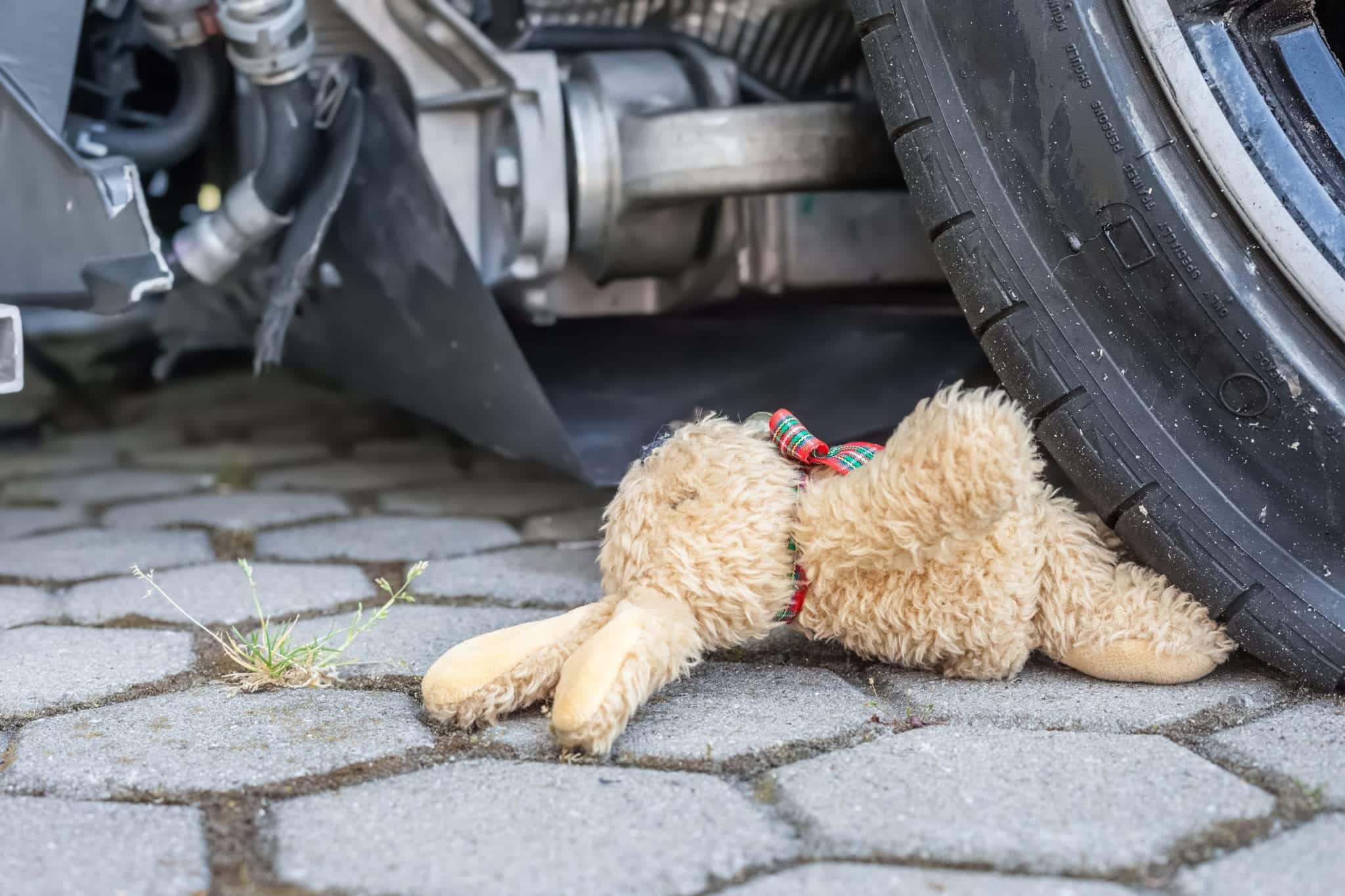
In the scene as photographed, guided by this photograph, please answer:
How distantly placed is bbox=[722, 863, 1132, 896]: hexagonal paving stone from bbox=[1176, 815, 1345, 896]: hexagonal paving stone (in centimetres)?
5

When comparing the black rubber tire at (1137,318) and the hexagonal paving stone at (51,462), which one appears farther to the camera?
the hexagonal paving stone at (51,462)

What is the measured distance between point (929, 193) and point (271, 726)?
0.67m

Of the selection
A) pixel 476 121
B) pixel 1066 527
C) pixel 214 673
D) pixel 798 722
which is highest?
pixel 476 121

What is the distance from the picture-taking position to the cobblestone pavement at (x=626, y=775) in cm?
68

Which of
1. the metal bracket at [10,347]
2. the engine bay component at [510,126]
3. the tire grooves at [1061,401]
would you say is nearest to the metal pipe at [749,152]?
the engine bay component at [510,126]

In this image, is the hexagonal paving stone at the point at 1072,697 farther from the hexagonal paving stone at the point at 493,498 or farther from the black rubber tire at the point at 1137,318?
the hexagonal paving stone at the point at 493,498

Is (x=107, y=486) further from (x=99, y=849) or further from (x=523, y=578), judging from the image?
(x=99, y=849)

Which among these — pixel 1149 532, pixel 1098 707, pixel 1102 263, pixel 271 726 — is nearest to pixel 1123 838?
pixel 1098 707

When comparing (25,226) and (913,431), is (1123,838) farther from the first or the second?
(25,226)

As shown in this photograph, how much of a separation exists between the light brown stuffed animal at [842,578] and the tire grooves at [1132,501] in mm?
21

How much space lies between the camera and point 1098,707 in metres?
0.91

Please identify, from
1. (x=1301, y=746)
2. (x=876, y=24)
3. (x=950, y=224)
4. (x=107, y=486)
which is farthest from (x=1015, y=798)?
(x=107, y=486)

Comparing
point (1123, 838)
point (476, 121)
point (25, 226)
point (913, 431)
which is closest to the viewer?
point (1123, 838)

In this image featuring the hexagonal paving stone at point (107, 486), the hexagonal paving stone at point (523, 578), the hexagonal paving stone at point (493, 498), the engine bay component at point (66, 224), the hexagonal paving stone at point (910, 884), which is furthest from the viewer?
the hexagonal paving stone at point (107, 486)
